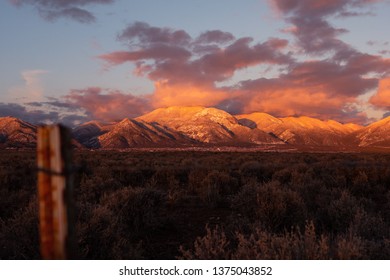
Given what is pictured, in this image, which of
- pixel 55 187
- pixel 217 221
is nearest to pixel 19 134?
pixel 217 221

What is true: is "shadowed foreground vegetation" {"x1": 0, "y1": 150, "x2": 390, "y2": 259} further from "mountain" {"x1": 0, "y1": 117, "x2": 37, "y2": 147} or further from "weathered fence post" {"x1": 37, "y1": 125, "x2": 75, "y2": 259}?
"mountain" {"x1": 0, "y1": 117, "x2": 37, "y2": 147}

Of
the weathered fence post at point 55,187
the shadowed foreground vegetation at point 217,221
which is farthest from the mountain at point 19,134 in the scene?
the weathered fence post at point 55,187

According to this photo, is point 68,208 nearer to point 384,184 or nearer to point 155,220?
point 155,220

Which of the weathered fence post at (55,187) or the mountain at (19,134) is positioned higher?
the mountain at (19,134)

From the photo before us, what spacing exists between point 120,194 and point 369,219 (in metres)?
6.18

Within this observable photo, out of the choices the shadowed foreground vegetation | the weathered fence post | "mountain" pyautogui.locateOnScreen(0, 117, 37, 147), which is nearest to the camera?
the weathered fence post

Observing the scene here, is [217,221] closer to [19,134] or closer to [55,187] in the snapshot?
[55,187]

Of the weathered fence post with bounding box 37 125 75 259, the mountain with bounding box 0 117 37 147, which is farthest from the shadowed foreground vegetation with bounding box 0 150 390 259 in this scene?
the mountain with bounding box 0 117 37 147

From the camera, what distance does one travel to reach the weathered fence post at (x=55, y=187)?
118 inches

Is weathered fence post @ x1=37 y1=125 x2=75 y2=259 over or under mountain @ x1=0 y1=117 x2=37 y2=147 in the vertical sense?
under

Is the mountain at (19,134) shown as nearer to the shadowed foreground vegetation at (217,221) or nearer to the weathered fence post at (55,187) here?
the shadowed foreground vegetation at (217,221)

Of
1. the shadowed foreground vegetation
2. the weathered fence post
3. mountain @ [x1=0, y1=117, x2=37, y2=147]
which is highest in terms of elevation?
mountain @ [x1=0, y1=117, x2=37, y2=147]

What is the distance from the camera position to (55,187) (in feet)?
9.86

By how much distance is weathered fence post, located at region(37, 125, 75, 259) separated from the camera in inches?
118
